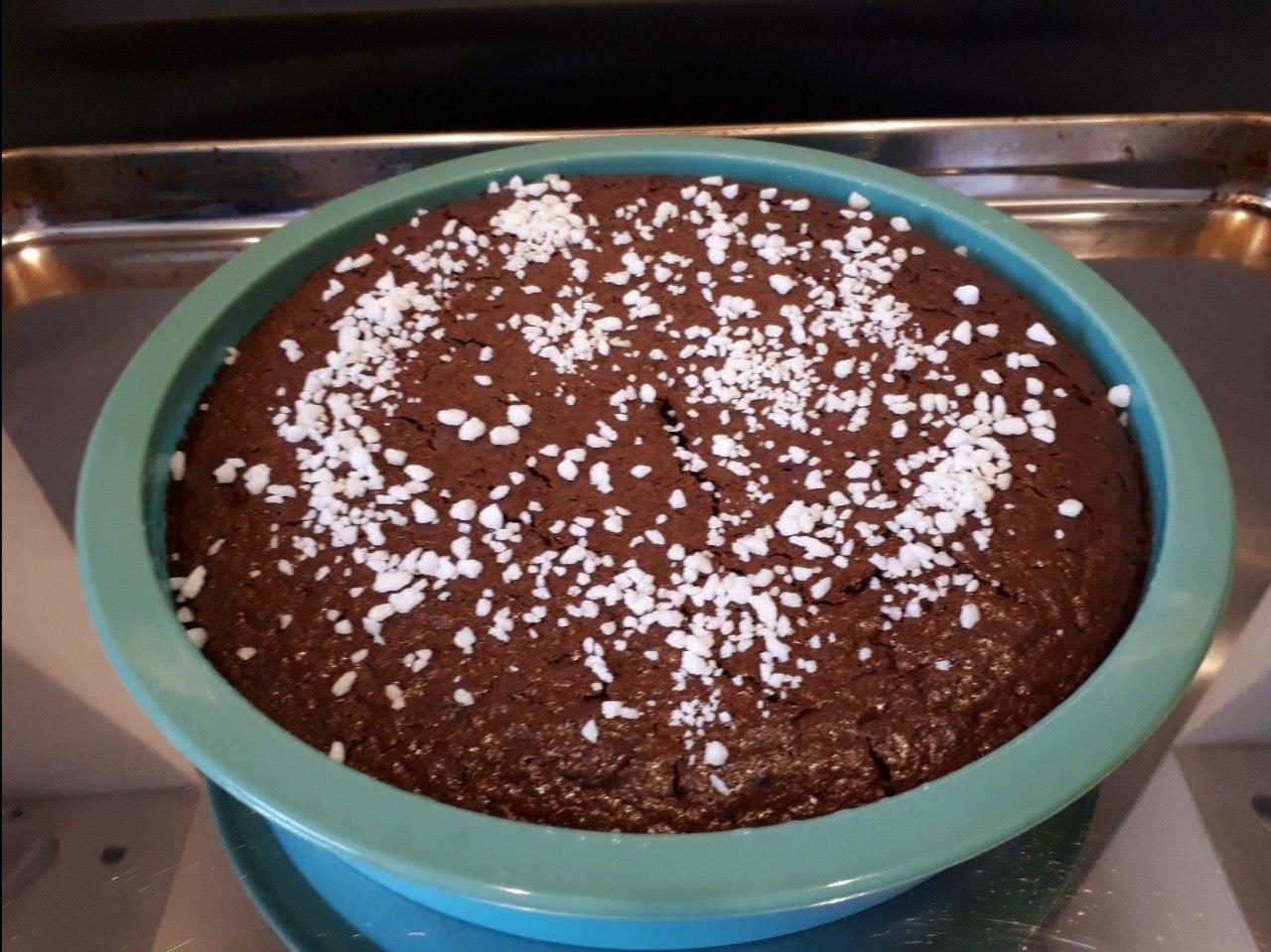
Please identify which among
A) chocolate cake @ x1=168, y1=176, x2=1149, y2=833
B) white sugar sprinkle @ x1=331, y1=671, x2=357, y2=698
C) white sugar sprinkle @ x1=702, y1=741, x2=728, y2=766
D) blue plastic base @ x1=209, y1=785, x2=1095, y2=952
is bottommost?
blue plastic base @ x1=209, y1=785, x2=1095, y2=952

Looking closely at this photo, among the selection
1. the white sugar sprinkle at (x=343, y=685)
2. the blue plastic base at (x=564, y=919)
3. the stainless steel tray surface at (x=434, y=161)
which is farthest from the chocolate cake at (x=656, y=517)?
the stainless steel tray surface at (x=434, y=161)

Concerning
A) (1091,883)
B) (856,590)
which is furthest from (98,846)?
(1091,883)

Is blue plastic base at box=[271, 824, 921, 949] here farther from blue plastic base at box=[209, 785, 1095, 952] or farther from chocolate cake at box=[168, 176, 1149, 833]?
chocolate cake at box=[168, 176, 1149, 833]

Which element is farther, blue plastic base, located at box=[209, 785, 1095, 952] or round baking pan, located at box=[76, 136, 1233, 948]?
blue plastic base, located at box=[209, 785, 1095, 952]

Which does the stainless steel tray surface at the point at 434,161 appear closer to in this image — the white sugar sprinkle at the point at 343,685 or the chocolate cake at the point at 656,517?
the chocolate cake at the point at 656,517

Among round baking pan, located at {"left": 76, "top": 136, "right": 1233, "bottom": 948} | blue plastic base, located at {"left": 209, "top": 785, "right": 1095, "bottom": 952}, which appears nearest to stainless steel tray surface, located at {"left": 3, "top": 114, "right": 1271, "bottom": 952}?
round baking pan, located at {"left": 76, "top": 136, "right": 1233, "bottom": 948}

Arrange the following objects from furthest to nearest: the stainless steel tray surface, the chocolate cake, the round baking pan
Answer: the stainless steel tray surface → the chocolate cake → the round baking pan

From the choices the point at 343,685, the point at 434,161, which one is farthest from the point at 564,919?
the point at 434,161
